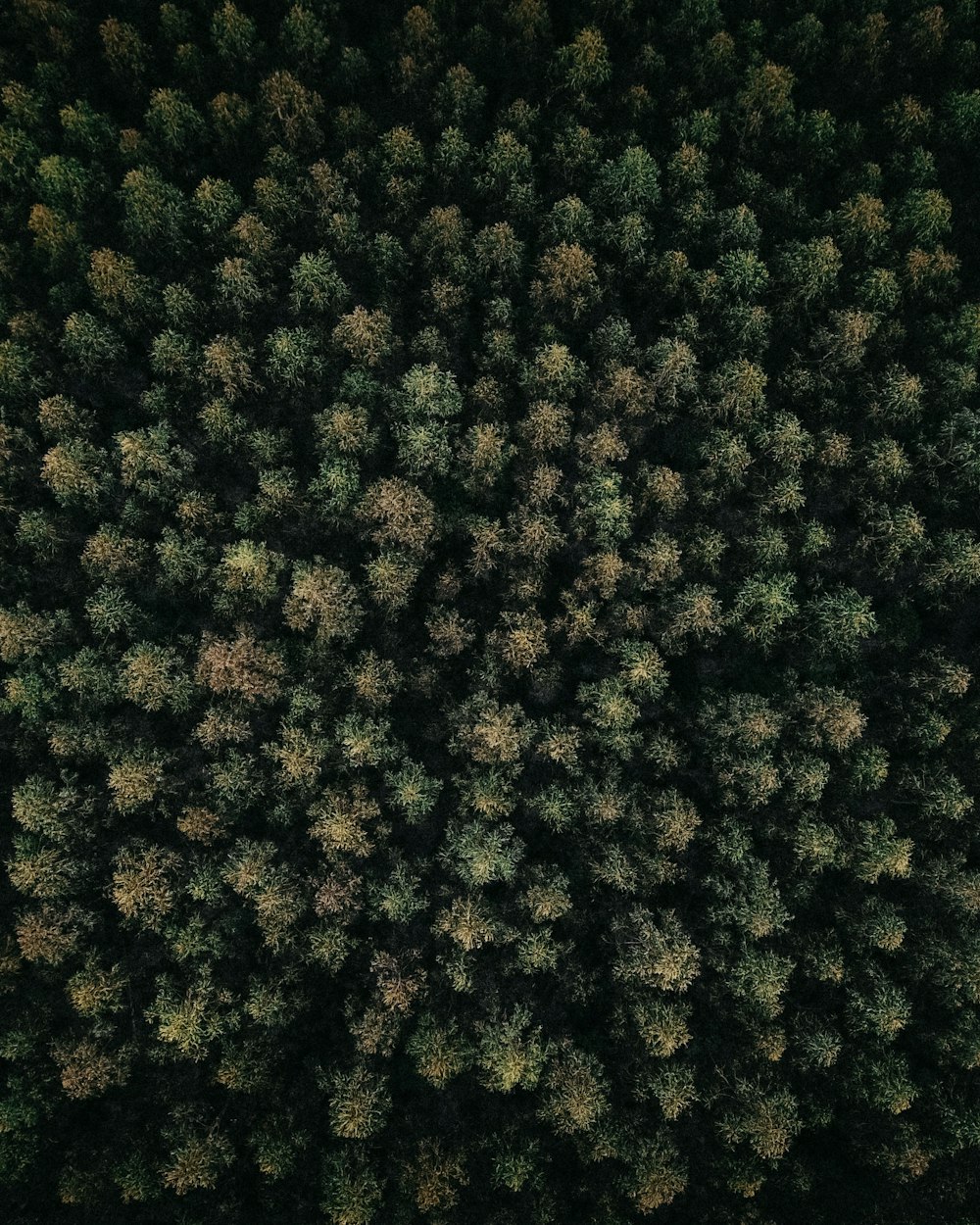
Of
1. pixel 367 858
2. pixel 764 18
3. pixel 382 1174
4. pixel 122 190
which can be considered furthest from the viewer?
pixel 764 18

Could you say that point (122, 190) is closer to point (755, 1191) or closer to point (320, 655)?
point (320, 655)

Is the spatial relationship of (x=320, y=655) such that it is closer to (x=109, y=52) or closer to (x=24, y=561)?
(x=24, y=561)

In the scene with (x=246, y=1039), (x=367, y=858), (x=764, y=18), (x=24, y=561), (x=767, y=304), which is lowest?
(x=246, y=1039)

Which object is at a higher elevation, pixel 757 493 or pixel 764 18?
pixel 764 18

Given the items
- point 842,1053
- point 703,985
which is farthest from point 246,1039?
point 842,1053

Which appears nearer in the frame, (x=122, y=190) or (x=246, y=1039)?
(x=246, y=1039)

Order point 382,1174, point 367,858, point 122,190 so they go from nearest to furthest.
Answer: point 382,1174 < point 367,858 < point 122,190

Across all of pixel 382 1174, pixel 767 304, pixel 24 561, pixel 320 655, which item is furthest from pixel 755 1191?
pixel 24 561
